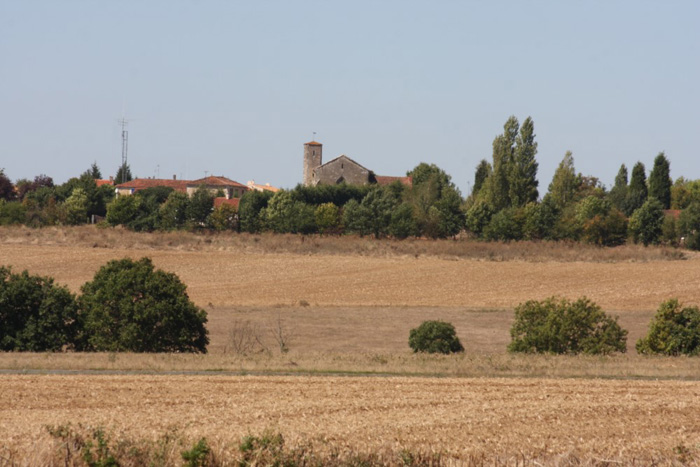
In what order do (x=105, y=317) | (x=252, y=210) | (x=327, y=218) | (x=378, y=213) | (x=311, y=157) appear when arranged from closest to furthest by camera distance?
(x=105, y=317)
(x=378, y=213)
(x=327, y=218)
(x=252, y=210)
(x=311, y=157)

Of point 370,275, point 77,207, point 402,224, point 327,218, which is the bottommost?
point 370,275

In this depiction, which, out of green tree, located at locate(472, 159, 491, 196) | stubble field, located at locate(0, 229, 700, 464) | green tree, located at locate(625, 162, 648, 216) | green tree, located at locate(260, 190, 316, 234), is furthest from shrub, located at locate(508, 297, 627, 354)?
green tree, located at locate(472, 159, 491, 196)

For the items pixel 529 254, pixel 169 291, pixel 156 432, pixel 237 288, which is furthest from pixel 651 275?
pixel 156 432

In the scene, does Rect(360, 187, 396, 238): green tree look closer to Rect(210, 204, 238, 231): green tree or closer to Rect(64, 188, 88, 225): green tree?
Rect(210, 204, 238, 231): green tree

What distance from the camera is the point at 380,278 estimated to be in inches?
2842

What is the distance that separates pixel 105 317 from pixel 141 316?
1.39m

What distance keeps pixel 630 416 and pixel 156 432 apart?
8283 mm

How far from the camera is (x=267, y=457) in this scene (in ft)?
39.5

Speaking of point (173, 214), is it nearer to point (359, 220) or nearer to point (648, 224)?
point (359, 220)

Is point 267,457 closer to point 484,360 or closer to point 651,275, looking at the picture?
point 484,360

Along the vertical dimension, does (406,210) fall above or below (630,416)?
above

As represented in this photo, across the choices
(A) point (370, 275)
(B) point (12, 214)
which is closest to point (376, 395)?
(A) point (370, 275)

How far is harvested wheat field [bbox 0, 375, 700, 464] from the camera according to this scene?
13.2 metres

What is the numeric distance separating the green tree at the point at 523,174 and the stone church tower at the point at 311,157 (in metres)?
41.3
